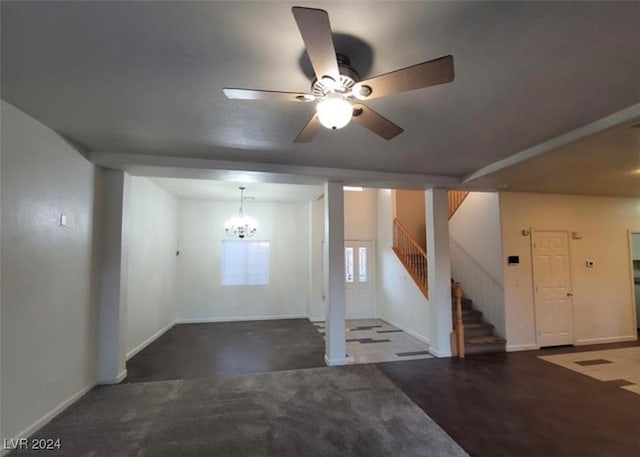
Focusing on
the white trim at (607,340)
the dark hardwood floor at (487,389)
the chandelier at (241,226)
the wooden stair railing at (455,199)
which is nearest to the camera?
the dark hardwood floor at (487,389)

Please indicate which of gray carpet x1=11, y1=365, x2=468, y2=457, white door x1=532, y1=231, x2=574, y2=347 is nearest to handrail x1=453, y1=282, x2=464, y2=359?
white door x1=532, y1=231, x2=574, y2=347

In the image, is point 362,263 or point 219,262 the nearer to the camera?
point 219,262

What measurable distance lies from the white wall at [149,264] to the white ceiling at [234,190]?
0.31m

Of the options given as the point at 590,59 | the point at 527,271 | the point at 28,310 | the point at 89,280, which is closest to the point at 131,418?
the point at 28,310

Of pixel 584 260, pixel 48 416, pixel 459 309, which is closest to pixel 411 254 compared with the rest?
pixel 459 309

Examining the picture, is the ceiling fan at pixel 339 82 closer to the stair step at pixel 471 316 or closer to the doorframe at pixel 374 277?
the stair step at pixel 471 316

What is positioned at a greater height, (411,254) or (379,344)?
(411,254)

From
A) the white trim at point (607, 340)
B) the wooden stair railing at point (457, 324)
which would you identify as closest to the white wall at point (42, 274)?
the wooden stair railing at point (457, 324)

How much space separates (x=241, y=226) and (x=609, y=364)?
6753 millimetres

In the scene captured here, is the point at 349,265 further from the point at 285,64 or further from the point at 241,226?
the point at 285,64

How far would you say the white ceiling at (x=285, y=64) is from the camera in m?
1.65

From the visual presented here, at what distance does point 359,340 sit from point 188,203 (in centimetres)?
505

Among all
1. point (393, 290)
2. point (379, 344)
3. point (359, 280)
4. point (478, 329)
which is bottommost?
point (379, 344)

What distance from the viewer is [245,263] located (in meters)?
7.87
